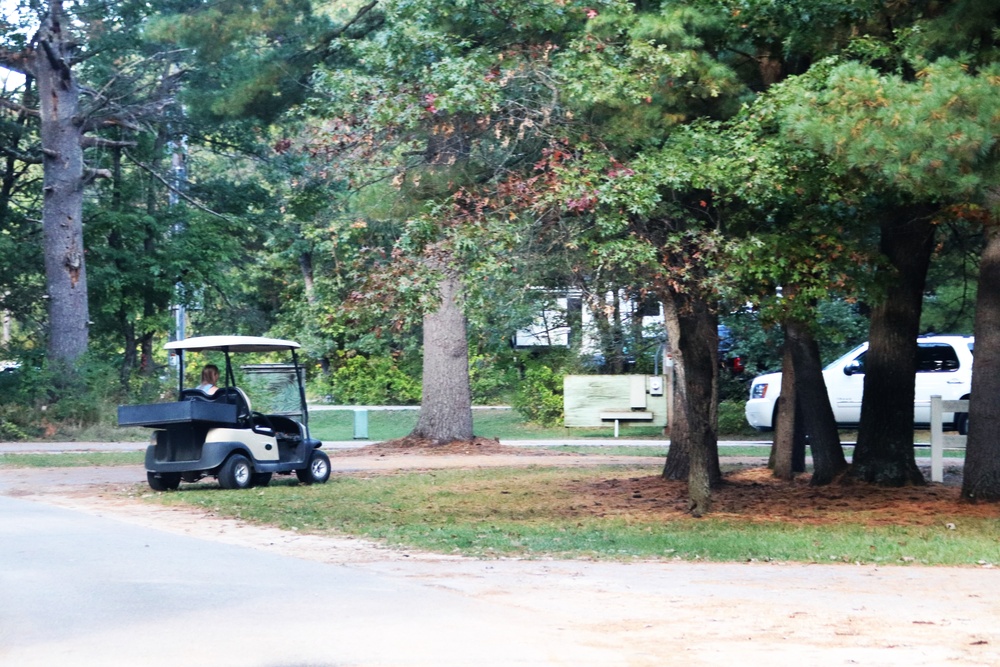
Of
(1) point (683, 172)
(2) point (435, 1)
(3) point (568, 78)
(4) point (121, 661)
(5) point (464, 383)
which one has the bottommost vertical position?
(4) point (121, 661)

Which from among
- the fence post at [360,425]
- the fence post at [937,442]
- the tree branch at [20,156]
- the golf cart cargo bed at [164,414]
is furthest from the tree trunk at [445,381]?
the tree branch at [20,156]

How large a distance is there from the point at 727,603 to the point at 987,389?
21.8 ft

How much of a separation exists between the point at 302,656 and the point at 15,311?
29.2 meters

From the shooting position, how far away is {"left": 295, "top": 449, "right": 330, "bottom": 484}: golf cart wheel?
1797 centimetres

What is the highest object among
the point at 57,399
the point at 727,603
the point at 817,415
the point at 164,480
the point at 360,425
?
the point at 57,399

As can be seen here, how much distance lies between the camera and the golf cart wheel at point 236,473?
55.1 ft

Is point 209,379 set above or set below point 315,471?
above

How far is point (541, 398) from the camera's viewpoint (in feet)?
108

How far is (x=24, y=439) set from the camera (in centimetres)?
2755

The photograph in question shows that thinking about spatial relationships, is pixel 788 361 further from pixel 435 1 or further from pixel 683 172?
pixel 435 1

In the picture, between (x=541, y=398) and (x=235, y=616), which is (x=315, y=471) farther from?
(x=541, y=398)

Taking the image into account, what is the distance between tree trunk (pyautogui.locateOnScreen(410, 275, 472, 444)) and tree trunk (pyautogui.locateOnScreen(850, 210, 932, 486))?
9906mm

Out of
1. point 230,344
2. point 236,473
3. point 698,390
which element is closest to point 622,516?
point 698,390

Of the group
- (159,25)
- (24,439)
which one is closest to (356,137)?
(159,25)
